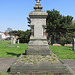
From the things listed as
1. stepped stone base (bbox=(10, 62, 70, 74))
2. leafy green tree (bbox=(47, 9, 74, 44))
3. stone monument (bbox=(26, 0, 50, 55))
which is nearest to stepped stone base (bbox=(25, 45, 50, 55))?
stone monument (bbox=(26, 0, 50, 55))

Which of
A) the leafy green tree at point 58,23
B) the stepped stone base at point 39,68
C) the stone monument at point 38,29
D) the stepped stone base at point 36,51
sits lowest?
the stepped stone base at point 39,68

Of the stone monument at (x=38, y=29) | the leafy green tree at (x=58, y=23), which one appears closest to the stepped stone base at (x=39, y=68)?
the stone monument at (x=38, y=29)

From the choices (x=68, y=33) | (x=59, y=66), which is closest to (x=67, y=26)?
(x=68, y=33)

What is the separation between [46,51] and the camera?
8109 mm

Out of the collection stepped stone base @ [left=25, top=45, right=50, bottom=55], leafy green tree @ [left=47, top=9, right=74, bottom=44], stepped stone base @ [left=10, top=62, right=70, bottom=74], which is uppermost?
leafy green tree @ [left=47, top=9, right=74, bottom=44]

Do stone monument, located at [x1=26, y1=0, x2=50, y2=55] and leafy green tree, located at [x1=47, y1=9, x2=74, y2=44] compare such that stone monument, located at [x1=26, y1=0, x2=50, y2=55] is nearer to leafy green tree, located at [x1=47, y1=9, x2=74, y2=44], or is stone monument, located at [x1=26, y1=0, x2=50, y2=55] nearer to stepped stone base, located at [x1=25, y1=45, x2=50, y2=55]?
stepped stone base, located at [x1=25, y1=45, x2=50, y2=55]

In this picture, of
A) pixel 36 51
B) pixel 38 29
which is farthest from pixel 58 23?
pixel 36 51

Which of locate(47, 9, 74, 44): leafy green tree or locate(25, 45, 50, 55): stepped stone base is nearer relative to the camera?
locate(25, 45, 50, 55): stepped stone base

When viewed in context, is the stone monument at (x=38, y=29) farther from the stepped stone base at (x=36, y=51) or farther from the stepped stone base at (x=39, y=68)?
the stepped stone base at (x=39, y=68)

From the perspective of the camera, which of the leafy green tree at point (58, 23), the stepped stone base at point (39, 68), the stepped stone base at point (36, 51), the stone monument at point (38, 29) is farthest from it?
the leafy green tree at point (58, 23)

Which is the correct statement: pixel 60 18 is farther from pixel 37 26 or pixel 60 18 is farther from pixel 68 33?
pixel 37 26

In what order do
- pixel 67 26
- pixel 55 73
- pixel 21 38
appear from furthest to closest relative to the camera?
pixel 21 38
pixel 67 26
pixel 55 73

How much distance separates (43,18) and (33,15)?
2.61ft

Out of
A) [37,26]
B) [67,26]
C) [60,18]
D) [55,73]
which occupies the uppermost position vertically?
[60,18]
